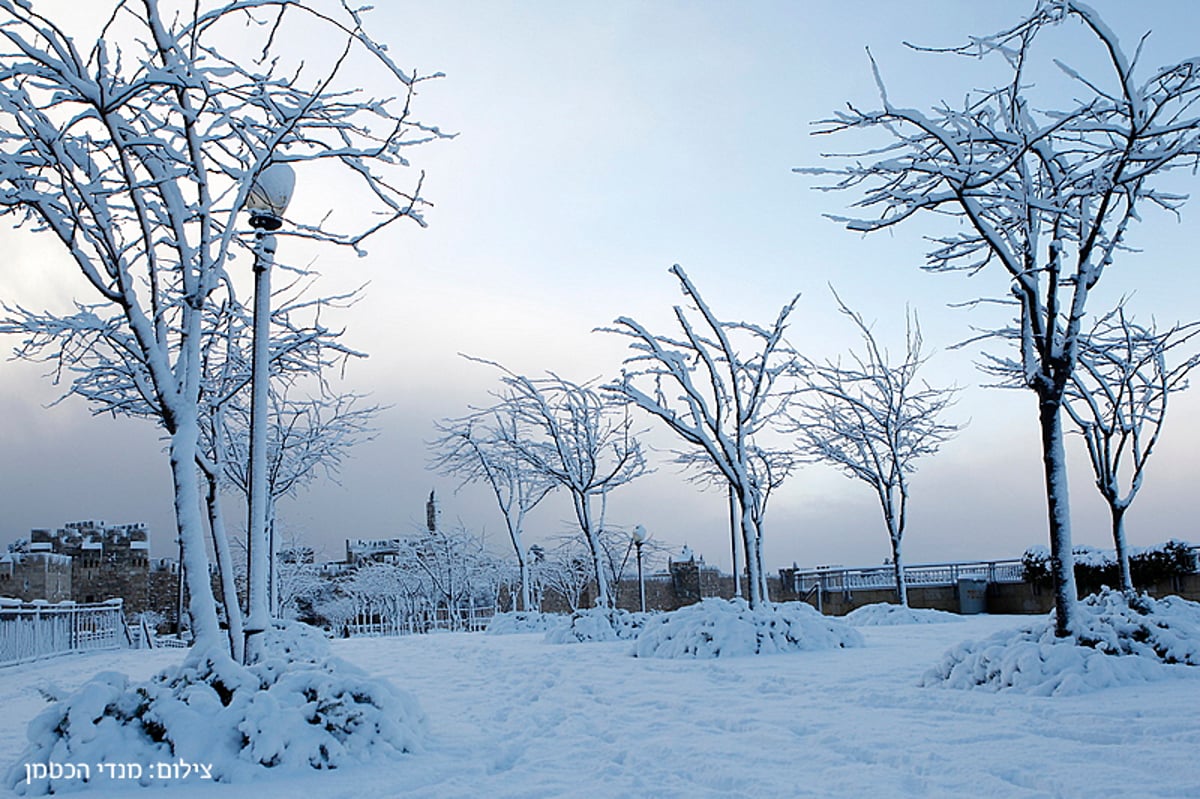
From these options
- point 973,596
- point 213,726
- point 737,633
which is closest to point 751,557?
point 737,633

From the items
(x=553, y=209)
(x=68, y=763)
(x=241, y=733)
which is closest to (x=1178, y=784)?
(x=241, y=733)

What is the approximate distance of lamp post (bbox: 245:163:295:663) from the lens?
713 centimetres

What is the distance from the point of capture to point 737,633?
1145cm

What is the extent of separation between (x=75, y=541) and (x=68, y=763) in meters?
97.5

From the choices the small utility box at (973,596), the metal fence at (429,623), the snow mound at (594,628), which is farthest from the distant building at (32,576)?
the small utility box at (973,596)

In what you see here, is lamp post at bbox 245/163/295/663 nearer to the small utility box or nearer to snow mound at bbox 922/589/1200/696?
snow mound at bbox 922/589/1200/696

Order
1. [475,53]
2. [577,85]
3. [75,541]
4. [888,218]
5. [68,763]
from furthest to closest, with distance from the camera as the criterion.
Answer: [75,541] < [577,85] < [475,53] < [888,218] < [68,763]

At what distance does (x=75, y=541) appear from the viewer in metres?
86.2

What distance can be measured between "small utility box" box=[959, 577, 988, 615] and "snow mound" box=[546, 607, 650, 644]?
38.4 ft

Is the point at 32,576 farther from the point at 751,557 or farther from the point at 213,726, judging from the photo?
the point at 213,726

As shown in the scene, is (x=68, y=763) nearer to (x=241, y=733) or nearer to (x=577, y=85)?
(x=241, y=733)

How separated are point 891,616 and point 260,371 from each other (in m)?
15.4

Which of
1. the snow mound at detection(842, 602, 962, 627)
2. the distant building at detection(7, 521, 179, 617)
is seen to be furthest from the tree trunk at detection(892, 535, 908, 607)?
the distant building at detection(7, 521, 179, 617)

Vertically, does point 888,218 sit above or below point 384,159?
below
